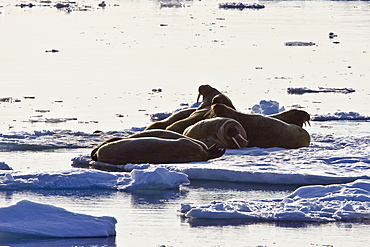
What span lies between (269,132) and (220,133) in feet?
2.29

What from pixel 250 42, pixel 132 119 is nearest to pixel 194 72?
pixel 132 119

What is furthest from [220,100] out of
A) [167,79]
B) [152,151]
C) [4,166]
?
[167,79]

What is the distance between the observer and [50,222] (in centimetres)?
644

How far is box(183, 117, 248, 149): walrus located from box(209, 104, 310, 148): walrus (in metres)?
0.25

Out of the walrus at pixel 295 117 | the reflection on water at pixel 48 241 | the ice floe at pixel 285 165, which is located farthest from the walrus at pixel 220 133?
the reflection on water at pixel 48 241

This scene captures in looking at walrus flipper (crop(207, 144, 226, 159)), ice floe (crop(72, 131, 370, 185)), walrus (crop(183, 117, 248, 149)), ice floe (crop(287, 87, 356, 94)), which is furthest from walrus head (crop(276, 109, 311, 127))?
ice floe (crop(287, 87, 356, 94))

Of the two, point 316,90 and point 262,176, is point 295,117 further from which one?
point 316,90

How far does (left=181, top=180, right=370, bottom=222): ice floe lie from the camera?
707 centimetres

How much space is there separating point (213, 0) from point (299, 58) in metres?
42.9

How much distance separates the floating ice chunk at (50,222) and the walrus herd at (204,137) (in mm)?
3022

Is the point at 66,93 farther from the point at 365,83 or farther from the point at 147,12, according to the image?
the point at 147,12

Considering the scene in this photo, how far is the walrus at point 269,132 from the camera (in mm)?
10609

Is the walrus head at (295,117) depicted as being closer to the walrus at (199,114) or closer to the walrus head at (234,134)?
the walrus at (199,114)

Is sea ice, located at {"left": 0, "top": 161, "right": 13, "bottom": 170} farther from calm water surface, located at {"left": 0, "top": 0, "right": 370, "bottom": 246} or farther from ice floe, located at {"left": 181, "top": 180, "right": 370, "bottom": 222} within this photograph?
ice floe, located at {"left": 181, "top": 180, "right": 370, "bottom": 222}
